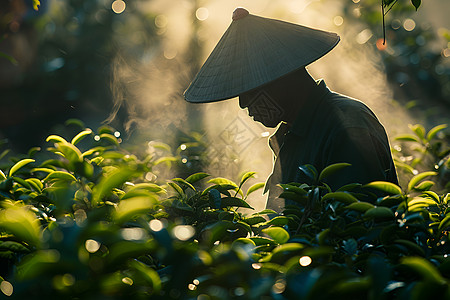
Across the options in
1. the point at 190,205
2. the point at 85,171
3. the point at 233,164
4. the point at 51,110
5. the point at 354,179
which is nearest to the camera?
the point at 85,171

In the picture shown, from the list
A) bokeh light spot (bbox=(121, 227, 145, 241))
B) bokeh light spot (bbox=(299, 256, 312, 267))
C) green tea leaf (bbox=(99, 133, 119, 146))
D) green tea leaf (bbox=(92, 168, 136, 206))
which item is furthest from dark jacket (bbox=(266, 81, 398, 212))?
bokeh light spot (bbox=(121, 227, 145, 241))

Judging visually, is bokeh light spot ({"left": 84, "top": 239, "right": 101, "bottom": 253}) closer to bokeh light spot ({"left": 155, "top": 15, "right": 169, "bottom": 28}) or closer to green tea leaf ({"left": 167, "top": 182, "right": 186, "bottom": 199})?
green tea leaf ({"left": 167, "top": 182, "right": 186, "bottom": 199})

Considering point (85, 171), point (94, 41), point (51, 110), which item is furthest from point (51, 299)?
point (94, 41)

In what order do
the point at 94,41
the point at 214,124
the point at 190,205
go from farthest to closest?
the point at 94,41
the point at 214,124
the point at 190,205

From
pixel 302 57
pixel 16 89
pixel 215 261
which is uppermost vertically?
pixel 16 89

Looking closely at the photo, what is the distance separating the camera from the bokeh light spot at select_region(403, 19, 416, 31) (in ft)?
25.6

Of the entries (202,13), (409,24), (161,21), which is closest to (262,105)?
(202,13)

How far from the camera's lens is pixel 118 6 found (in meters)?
7.88

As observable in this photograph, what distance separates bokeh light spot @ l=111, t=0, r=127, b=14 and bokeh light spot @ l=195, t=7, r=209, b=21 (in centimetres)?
154

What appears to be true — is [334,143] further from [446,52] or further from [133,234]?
[446,52]

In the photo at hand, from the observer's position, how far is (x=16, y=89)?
632 cm

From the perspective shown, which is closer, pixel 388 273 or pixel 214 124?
pixel 388 273

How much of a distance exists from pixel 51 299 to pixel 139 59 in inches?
274

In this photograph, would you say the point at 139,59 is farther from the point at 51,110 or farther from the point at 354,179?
the point at 354,179
